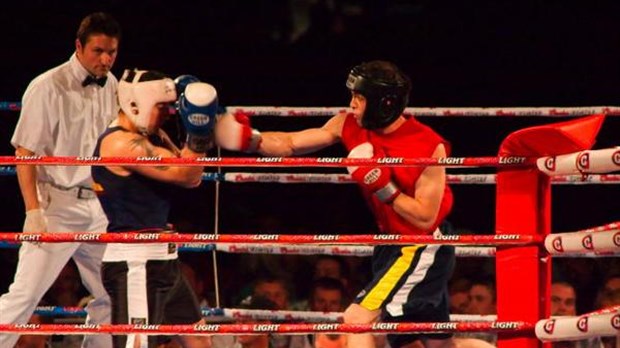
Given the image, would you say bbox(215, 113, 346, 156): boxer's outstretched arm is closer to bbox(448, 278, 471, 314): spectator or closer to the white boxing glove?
the white boxing glove

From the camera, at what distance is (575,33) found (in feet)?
18.5

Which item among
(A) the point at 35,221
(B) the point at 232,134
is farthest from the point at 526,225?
(A) the point at 35,221

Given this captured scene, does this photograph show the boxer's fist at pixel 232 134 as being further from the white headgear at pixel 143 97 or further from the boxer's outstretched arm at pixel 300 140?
the white headgear at pixel 143 97

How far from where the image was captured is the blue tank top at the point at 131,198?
312 cm

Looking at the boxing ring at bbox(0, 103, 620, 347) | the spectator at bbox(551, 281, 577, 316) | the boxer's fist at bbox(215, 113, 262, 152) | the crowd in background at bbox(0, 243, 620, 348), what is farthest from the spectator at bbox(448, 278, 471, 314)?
the boxing ring at bbox(0, 103, 620, 347)

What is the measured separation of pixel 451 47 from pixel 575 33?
0.57 meters

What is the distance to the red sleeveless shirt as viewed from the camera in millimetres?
3041

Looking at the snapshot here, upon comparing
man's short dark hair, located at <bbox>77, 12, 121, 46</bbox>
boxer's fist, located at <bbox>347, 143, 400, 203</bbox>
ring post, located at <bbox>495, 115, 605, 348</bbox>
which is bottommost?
ring post, located at <bbox>495, 115, 605, 348</bbox>

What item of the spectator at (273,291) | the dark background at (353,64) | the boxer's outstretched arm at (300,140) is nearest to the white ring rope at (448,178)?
the boxer's outstretched arm at (300,140)

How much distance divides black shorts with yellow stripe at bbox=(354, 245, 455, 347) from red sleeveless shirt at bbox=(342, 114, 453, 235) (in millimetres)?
61

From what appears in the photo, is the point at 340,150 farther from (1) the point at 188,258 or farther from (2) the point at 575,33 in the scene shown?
(2) the point at 575,33

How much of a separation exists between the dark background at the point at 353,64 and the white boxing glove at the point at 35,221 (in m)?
1.86

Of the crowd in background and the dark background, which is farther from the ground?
Result: the dark background

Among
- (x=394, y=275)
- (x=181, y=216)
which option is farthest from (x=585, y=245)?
(x=181, y=216)
